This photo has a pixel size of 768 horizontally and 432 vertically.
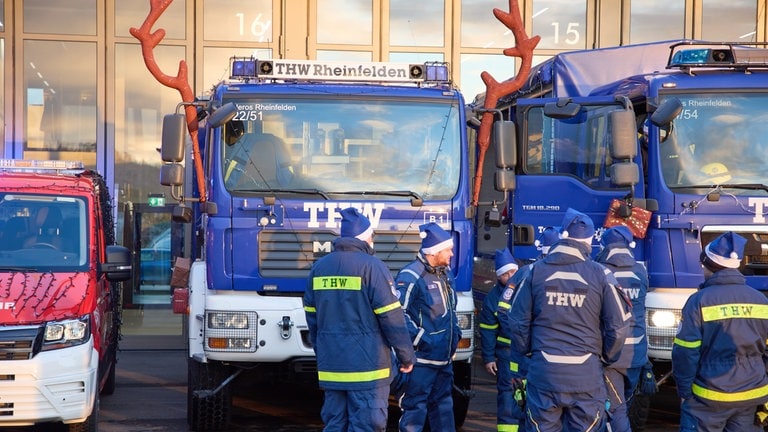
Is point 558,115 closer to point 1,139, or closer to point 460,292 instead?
point 460,292

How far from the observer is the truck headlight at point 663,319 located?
8711 millimetres

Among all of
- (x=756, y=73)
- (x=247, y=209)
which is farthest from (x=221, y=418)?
(x=756, y=73)

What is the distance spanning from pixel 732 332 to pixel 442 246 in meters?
2.10

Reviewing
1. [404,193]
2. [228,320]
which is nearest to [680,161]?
[404,193]

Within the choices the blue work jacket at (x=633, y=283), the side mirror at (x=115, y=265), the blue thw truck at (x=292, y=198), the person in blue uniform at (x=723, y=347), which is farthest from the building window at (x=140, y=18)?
the person in blue uniform at (x=723, y=347)

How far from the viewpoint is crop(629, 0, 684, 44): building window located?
59.7 feet

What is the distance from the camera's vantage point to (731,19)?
18.3 meters

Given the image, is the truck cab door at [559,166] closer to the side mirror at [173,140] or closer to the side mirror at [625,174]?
the side mirror at [625,174]

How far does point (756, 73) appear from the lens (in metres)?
9.35

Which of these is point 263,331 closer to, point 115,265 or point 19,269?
point 115,265

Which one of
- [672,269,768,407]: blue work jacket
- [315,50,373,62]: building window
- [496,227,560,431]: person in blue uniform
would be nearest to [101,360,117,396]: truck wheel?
[496,227,560,431]: person in blue uniform

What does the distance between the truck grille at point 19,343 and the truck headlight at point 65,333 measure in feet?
0.27

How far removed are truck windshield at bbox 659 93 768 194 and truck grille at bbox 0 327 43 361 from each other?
208 inches

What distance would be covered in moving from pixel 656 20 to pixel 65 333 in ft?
43.4
